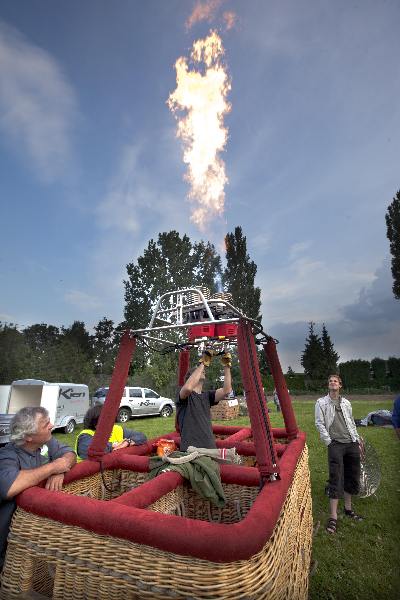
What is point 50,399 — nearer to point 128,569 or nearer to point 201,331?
point 201,331

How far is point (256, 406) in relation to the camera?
2477mm

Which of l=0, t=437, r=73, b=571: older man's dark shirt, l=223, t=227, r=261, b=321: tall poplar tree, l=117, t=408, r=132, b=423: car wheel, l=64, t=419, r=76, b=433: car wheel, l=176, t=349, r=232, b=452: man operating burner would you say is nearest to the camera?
l=0, t=437, r=73, b=571: older man's dark shirt

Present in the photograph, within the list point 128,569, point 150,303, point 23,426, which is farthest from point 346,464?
point 150,303

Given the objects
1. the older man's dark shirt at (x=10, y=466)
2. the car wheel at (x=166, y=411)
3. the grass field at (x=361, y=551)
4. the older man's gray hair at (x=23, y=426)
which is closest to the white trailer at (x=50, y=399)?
the car wheel at (x=166, y=411)

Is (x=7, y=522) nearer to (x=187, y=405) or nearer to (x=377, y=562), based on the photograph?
(x=187, y=405)

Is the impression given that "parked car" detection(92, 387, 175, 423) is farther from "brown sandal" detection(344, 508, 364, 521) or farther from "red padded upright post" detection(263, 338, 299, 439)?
"red padded upright post" detection(263, 338, 299, 439)

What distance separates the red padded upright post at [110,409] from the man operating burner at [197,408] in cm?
81

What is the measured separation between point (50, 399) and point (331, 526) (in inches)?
509

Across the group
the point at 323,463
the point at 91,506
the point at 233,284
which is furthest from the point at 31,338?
the point at 91,506

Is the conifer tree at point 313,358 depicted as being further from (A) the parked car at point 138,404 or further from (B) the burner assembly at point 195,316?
→ (B) the burner assembly at point 195,316

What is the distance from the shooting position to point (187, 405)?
12.9 ft

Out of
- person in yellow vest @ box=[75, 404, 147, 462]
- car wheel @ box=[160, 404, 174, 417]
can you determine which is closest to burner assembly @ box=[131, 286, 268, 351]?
person in yellow vest @ box=[75, 404, 147, 462]

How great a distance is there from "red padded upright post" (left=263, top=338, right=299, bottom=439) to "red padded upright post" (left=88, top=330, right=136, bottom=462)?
1.69 metres

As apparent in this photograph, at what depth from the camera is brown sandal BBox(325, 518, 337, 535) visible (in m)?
4.55
